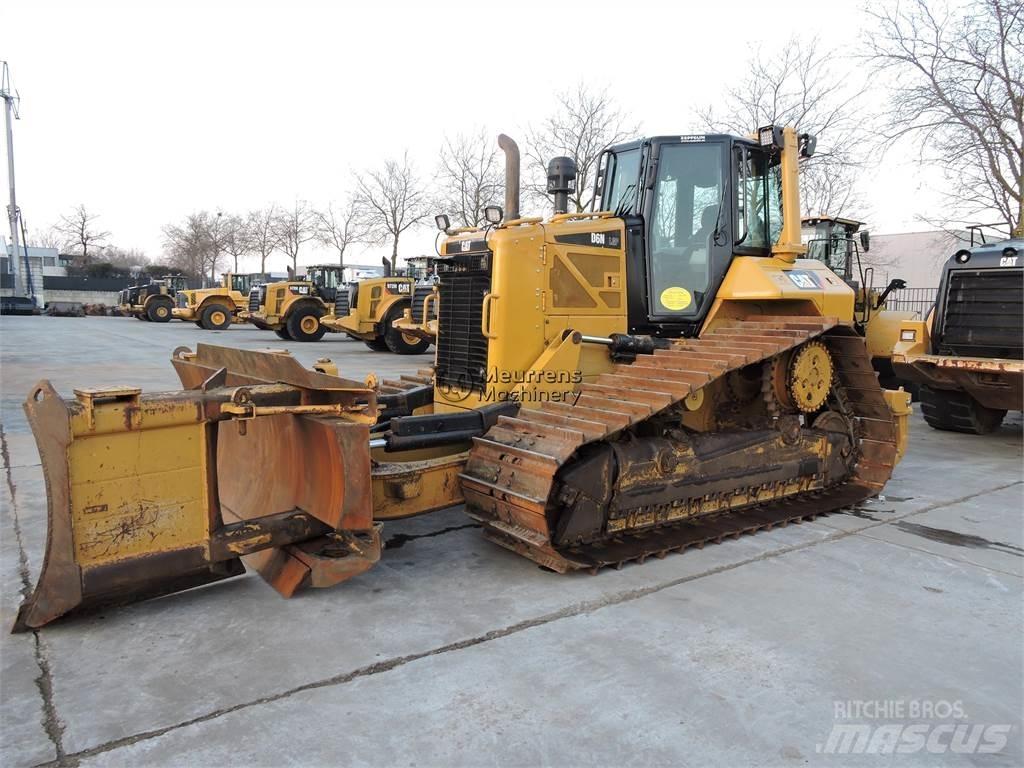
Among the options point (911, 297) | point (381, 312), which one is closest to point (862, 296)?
point (381, 312)

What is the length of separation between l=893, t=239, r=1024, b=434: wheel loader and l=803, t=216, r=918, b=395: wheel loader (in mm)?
2063

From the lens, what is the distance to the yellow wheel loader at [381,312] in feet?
67.2

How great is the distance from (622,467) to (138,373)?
1215 centimetres

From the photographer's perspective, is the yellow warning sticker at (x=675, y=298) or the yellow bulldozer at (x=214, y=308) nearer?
the yellow warning sticker at (x=675, y=298)

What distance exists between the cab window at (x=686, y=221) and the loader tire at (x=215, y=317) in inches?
1204

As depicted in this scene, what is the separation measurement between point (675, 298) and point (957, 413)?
6075mm

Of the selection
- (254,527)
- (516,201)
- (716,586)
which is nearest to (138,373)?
(516,201)

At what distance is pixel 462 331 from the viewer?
18.3ft

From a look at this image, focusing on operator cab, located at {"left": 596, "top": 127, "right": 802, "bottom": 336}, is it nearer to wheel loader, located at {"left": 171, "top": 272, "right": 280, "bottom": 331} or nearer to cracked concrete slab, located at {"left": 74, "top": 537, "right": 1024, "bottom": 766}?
cracked concrete slab, located at {"left": 74, "top": 537, "right": 1024, "bottom": 766}

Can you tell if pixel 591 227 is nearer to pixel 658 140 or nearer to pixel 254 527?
pixel 658 140

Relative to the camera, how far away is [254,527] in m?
3.88

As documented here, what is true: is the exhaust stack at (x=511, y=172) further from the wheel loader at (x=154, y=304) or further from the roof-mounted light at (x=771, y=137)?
the wheel loader at (x=154, y=304)

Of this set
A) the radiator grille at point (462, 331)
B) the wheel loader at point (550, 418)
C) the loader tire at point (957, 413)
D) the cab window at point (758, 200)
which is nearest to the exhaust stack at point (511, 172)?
the wheel loader at point (550, 418)

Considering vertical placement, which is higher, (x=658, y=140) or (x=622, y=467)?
(x=658, y=140)
